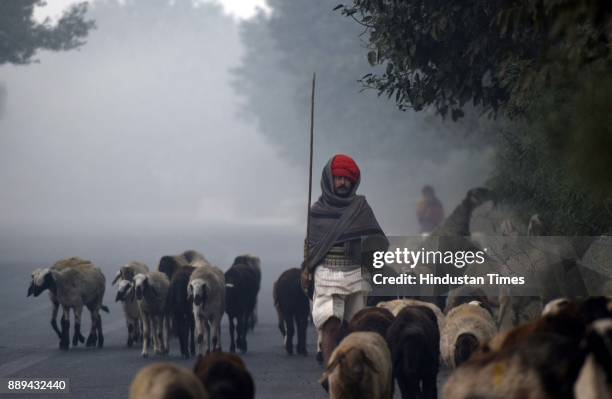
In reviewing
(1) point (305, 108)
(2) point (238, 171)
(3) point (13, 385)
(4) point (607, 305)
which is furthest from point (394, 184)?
(2) point (238, 171)

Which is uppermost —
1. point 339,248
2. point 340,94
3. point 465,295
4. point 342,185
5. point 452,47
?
point 340,94

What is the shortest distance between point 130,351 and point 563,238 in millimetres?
6812

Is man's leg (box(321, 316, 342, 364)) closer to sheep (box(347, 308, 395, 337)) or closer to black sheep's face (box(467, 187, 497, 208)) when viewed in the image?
sheep (box(347, 308, 395, 337))

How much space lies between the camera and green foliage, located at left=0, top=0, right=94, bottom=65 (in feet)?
159

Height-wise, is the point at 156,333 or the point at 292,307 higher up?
the point at 292,307

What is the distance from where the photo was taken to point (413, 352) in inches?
455

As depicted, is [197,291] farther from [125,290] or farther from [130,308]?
[130,308]

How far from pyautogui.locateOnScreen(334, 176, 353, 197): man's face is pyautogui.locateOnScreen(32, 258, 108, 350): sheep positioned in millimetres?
6575

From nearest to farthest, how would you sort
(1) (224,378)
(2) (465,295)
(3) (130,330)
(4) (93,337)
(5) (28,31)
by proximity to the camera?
(1) (224,378), (2) (465,295), (4) (93,337), (3) (130,330), (5) (28,31)

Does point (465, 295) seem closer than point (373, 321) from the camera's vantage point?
No

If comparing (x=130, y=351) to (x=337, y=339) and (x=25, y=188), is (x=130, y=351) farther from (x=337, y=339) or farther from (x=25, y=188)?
(x=25, y=188)

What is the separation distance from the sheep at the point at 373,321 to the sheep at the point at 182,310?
528 centimetres

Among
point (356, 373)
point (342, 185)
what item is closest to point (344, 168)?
point (342, 185)

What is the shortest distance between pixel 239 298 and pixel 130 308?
174 centimetres
